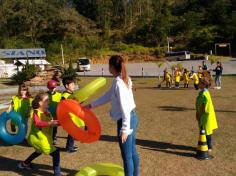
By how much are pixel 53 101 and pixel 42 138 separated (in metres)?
1.87

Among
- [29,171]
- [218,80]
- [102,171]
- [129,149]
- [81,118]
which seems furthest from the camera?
[218,80]

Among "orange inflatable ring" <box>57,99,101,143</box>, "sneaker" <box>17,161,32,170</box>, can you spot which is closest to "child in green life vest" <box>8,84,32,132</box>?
"sneaker" <box>17,161,32,170</box>

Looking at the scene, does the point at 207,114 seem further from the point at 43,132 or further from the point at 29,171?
the point at 29,171

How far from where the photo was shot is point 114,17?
7875cm

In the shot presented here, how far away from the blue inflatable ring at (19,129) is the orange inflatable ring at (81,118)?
2375 mm

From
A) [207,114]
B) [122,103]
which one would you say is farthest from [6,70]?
[122,103]

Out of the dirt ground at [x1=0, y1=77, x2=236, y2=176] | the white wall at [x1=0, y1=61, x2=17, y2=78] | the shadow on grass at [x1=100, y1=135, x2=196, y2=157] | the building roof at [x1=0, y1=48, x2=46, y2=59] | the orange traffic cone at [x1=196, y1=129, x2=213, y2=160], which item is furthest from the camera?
the building roof at [x1=0, y1=48, x2=46, y2=59]

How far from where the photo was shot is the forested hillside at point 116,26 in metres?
61.5

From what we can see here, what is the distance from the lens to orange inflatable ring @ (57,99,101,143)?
5551 millimetres

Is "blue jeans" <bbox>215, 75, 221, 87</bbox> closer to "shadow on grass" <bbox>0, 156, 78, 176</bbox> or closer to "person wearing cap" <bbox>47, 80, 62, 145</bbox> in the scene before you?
"person wearing cap" <bbox>47, 80, 62, 145</bbox>

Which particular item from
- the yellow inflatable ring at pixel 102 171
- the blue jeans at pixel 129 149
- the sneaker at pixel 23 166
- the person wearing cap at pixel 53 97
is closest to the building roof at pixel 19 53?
the person wearing cap at pixel 53 97

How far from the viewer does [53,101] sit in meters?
7.90

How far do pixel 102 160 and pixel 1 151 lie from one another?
227cm

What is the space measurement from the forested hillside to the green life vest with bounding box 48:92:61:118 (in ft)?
165
